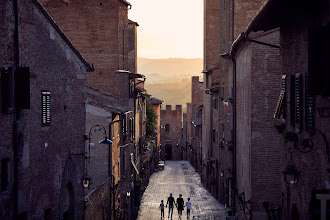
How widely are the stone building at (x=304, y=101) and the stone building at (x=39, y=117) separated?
5.44 meters

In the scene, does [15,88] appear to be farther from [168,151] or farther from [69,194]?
[168,151]

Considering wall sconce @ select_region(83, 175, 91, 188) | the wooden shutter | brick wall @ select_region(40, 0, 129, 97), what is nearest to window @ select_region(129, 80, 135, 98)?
brick wall @ select_region(40, 0, 129, 97)

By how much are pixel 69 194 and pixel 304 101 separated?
997 cm

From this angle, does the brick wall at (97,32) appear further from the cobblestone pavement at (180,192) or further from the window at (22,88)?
the window at (22,88)

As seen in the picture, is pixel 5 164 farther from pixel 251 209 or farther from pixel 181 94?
pixel 181 94

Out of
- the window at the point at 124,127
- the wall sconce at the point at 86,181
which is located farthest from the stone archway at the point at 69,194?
the window at the point at 124,127

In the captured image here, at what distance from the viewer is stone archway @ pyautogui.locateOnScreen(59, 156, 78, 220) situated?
17000 mm

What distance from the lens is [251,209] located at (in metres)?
18.9

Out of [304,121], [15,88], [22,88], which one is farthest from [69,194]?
[304,121]

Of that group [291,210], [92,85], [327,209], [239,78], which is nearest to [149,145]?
[92,85]

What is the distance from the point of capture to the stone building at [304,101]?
855 cm

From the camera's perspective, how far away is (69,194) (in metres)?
18.0

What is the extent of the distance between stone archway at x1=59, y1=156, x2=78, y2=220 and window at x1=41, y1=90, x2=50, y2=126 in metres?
2.44

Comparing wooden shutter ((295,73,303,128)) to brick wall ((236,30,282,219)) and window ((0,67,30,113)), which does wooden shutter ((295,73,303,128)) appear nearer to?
window ((0,67,30,113))
